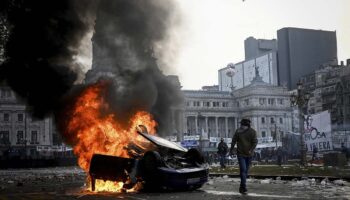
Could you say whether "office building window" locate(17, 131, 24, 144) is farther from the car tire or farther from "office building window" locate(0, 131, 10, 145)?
the car tire

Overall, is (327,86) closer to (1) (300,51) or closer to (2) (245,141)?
(1) (300,51)

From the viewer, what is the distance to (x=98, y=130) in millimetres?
14430

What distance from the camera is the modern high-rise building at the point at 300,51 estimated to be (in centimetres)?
16438

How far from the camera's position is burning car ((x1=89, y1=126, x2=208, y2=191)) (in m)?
12.2

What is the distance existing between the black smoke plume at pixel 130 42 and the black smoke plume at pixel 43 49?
839mm

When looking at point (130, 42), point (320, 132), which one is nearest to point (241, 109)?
point (320, 132)

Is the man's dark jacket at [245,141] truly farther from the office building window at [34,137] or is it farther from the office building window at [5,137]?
the office building window at [34,137]

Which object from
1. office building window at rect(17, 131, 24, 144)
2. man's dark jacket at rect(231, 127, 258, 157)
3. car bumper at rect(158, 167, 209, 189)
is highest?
office building window at rect(17, 131, 24, 144)

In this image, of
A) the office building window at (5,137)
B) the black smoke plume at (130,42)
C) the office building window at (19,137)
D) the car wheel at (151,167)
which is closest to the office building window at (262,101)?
the office building window at (19,137)

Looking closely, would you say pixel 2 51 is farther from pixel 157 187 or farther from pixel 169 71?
pixel 157 187

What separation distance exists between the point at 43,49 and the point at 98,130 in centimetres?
417

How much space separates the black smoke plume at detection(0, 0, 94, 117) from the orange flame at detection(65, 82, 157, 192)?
144cm

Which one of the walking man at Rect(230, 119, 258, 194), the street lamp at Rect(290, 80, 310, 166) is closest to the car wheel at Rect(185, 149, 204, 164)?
the walking man at Rect(230, 119, 258, 194)

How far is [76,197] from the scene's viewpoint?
461 inches
